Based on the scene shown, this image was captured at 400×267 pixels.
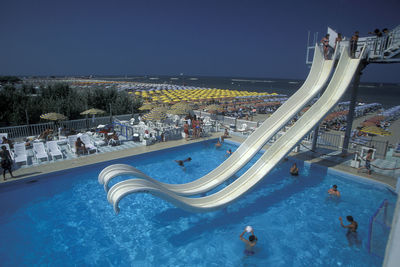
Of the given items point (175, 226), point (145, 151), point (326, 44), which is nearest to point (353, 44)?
point (326, 44)

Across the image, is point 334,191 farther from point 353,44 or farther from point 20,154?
point 20,154

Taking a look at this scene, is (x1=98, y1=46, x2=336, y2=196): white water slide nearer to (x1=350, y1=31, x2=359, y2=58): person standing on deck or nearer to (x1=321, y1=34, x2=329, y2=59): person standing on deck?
(x1=321, y1=34, x2=329, y2=59): person standing on deck

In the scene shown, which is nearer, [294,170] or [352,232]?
[352,232]

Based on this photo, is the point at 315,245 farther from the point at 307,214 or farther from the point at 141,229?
the point at 141,229

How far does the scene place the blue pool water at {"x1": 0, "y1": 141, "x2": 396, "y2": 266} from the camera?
526 centimetres

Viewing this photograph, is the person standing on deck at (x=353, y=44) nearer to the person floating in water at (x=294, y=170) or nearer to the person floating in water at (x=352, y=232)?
the person floating in water at (x=294, y=170)

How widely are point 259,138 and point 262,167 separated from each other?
4.48ft

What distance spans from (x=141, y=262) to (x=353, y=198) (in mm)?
6754

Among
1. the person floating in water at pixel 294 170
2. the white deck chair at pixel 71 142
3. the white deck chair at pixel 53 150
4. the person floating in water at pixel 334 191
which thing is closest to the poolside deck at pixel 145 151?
the white deck chair at pixel 53 150

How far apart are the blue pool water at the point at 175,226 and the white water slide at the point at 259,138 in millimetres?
847

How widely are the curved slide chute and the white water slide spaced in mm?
384

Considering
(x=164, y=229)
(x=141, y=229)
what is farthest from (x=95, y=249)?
(x=164, y=229)

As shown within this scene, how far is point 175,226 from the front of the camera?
6277mm

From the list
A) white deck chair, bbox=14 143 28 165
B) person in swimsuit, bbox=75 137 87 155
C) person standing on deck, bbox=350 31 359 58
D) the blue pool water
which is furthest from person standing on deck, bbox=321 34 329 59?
white deck chair, bbox=14 143 28 165
